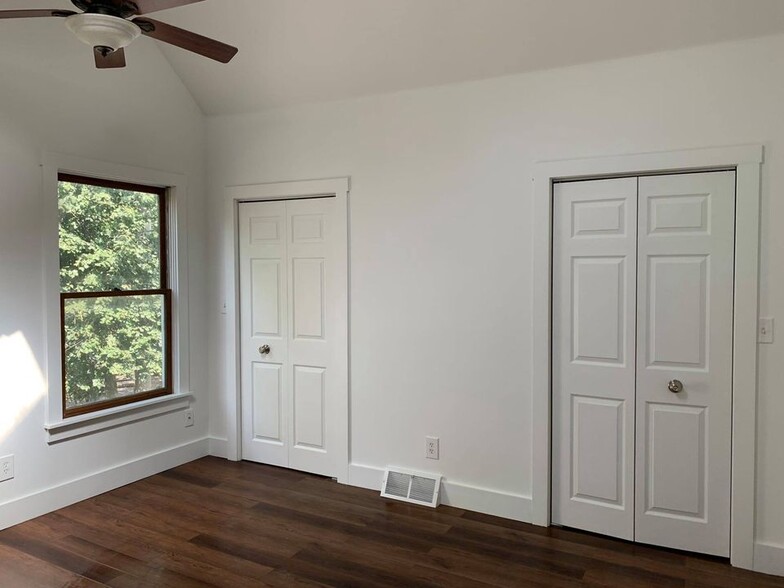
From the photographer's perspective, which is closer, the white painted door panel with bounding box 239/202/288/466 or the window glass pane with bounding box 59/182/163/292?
the window glass pane with bounding box 59/182/163/292

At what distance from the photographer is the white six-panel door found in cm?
388

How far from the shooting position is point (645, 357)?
9.85 ft

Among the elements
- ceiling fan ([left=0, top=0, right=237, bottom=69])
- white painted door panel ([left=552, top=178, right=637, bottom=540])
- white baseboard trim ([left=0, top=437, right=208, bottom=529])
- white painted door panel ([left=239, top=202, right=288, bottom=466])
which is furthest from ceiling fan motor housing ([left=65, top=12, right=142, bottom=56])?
white baseboard trim ([left=0, top=437, right=208, bottom=529])

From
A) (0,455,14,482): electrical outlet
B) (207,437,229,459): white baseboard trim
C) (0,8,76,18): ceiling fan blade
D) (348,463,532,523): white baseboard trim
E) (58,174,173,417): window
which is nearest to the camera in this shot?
(0,8,76,18): ceiling fan blade

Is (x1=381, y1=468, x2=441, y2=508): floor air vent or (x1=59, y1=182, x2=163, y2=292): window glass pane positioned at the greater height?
(x1=59, y1=182, x2=163, y2=292): window glass pane

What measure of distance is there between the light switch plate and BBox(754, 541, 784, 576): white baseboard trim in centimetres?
99

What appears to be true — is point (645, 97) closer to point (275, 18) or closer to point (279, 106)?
point (275, 18)

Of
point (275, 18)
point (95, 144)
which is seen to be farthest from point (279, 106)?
point (95, 144)

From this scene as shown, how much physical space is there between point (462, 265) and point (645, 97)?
131cm

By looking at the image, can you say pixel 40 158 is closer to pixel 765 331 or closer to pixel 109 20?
pixel 109 20

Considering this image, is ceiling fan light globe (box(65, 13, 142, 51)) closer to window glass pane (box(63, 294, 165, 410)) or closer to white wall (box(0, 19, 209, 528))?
white wall (box(0, 19, 209, 528))

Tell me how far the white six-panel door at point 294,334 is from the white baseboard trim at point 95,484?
1.46ft

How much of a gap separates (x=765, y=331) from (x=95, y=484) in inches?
154

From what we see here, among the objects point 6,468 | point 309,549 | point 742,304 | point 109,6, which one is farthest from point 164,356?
point 742,304
